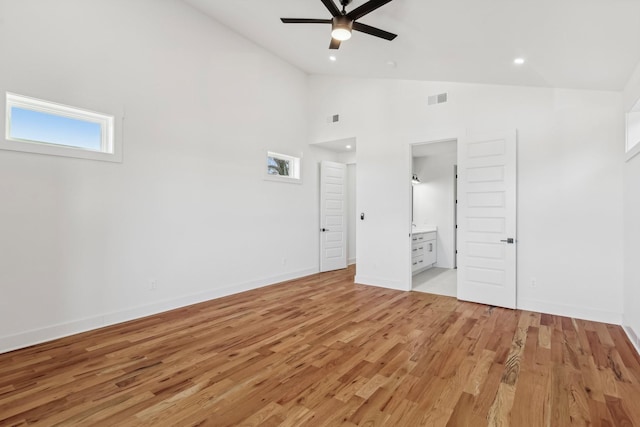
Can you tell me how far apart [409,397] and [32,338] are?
356 cm

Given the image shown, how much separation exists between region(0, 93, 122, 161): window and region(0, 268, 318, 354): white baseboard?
1790 millimetres

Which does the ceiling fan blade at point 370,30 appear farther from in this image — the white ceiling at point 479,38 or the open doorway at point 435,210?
the open doorway at point 435,210

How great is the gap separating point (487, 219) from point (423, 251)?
2254 millimetres

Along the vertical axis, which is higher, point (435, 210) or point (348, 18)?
point (348, 18)

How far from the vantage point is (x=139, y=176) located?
12.6 ft

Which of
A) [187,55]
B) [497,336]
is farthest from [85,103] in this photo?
→ [497,336]

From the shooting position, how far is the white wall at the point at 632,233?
2.98 metres

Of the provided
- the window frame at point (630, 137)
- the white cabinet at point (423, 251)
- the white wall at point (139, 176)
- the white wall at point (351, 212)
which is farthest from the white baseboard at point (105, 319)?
the window frame at point (630, 137)

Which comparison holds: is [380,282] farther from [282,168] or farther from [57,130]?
[57,130]

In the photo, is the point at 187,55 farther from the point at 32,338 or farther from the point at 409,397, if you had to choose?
the point at 409,397

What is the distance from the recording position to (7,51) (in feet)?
9.54

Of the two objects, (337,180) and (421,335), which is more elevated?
(337,180)

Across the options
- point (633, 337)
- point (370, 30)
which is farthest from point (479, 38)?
point (633, 337)

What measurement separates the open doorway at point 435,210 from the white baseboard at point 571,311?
7.03 ft
